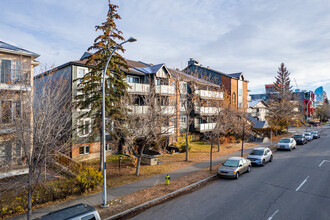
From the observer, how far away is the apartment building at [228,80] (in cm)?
3752

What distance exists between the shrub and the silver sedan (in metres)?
9.02

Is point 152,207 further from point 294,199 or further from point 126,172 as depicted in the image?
point 294,199

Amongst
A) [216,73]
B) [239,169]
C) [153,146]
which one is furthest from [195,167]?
[216,73]

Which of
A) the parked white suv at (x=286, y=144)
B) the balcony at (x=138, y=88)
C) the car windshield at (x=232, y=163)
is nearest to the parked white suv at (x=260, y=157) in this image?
the car windshield at (x=232, y=163)

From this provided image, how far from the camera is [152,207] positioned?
10914mm

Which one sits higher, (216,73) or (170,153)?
(216,73)

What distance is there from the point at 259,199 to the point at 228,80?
2885 cm

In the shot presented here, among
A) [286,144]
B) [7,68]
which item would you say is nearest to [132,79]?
[7,68]

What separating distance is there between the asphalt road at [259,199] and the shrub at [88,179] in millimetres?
4317

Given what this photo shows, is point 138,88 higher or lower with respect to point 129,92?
higher

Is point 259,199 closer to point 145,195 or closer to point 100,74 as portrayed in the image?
point 145,195

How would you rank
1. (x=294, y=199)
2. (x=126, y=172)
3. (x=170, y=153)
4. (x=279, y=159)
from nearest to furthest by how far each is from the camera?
(x=294, y=199) → (x=126, y=172) → (x=279, y=159) → (x=170, y=153)

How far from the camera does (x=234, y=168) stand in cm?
1557

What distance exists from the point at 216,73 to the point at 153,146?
21470mm
